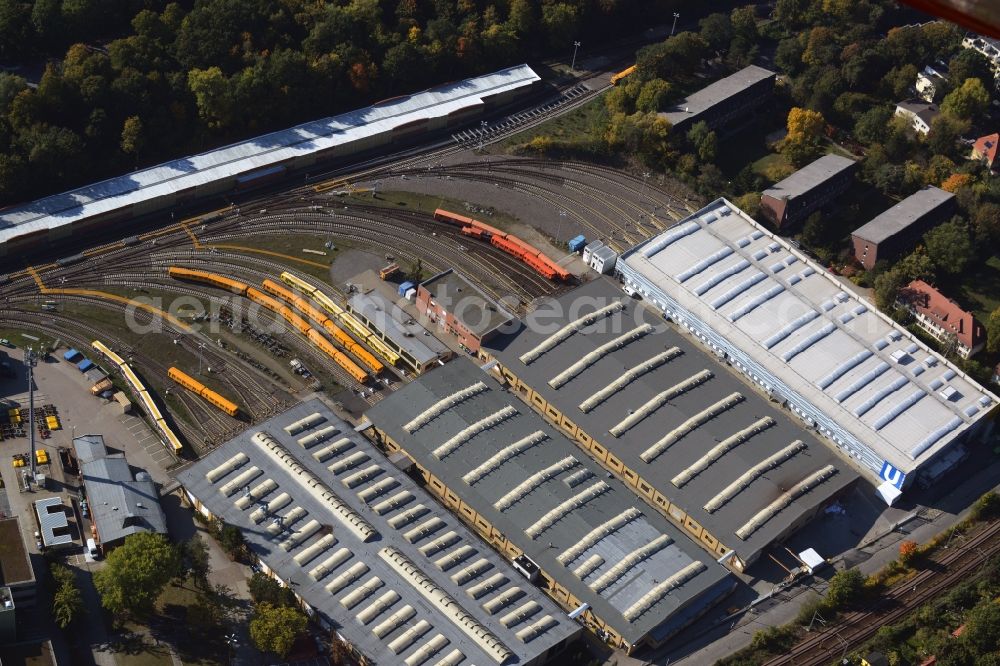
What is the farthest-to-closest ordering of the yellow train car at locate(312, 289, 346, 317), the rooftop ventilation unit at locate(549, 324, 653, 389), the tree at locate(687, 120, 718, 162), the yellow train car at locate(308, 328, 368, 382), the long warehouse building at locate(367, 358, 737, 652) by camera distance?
the tree at locate(687, 120, 718, 162) → the yellow train car at locate(312, 289, 346, 317) → the yellow train car at locate(308, 328, 368, 382) → the rooftop ventilation unit at locate(549, 324, 653, 389) → the long warehouse building at locate(367, 358, 737, 652)

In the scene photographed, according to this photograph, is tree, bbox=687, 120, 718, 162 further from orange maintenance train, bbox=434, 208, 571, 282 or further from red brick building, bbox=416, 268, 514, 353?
red brick building, bbox=416, 268, 514, 353

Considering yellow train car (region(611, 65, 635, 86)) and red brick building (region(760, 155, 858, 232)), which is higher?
yellow train car (region(611, 65, 635, 86))

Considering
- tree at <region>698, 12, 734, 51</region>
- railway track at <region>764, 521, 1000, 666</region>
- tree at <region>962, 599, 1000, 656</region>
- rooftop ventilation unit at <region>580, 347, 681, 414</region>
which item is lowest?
railway track at <region>764, 521, 1000, 666</region>

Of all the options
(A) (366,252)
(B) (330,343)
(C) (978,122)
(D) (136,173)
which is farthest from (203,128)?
(C) (978,122)

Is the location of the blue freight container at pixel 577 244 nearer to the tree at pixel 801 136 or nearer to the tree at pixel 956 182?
the tree at pixel 801 136

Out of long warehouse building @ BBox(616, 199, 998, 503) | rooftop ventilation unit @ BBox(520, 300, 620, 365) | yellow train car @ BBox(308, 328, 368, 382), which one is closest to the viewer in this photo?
long warehouse building @ BBox(616, 199, 998, 503)


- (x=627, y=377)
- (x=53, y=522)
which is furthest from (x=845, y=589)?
(x=53, y=522)

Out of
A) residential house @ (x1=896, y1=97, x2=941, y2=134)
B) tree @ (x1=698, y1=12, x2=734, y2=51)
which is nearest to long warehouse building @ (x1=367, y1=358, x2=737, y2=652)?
tree @ (x1=698, y1=12, x2=734, y2=51)

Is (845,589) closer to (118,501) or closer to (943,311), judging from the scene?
(943,311)
